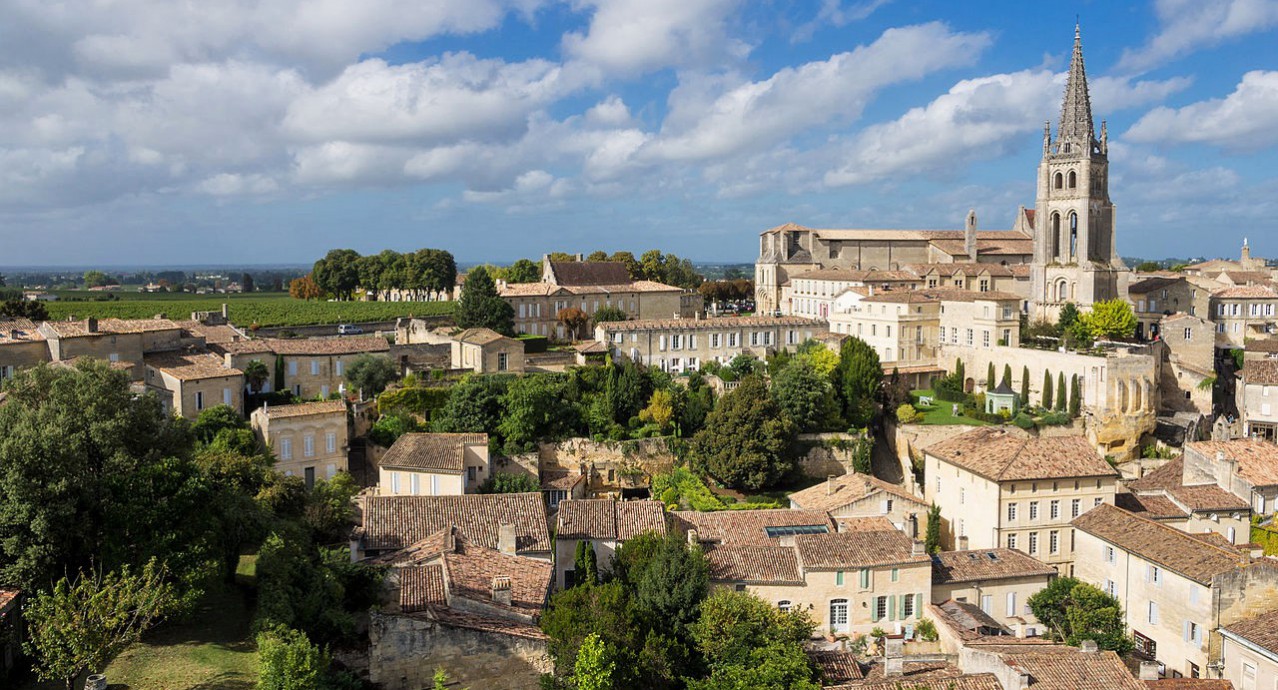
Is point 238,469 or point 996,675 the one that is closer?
point 996,675

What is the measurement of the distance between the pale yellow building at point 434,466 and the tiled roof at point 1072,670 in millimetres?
18480

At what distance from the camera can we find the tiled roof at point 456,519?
26891mm

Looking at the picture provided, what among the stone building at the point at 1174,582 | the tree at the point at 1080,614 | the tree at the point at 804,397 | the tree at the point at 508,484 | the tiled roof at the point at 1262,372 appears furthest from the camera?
the tiled roof at the point at 1262,372

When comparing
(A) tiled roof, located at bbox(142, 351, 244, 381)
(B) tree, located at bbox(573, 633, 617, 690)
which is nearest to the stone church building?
(A) tiled roof, located at bbox(142, 351, 244, 381)

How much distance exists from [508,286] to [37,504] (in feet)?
148

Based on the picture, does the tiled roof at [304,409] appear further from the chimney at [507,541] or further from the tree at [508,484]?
the chimney at [507,541]

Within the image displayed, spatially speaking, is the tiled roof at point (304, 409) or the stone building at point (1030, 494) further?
the tiled roof at point (304, 409)

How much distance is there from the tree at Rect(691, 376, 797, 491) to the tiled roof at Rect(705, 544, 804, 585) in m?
11.2

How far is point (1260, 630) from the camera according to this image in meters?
24.2

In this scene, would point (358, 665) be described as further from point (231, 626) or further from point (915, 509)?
point (915, 509)

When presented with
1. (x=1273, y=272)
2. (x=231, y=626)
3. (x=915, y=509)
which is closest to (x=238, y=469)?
(x=231, y=626)

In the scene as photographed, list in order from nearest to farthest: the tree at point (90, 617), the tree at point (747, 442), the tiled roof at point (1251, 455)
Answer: the tree at point (90, 617), the tiled roof at point (1251, 455), the tree at point (747, 442)

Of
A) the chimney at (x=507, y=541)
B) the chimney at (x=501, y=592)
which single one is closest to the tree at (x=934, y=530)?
the chimney at (x=507, y=541)

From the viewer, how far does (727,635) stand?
23.5m
